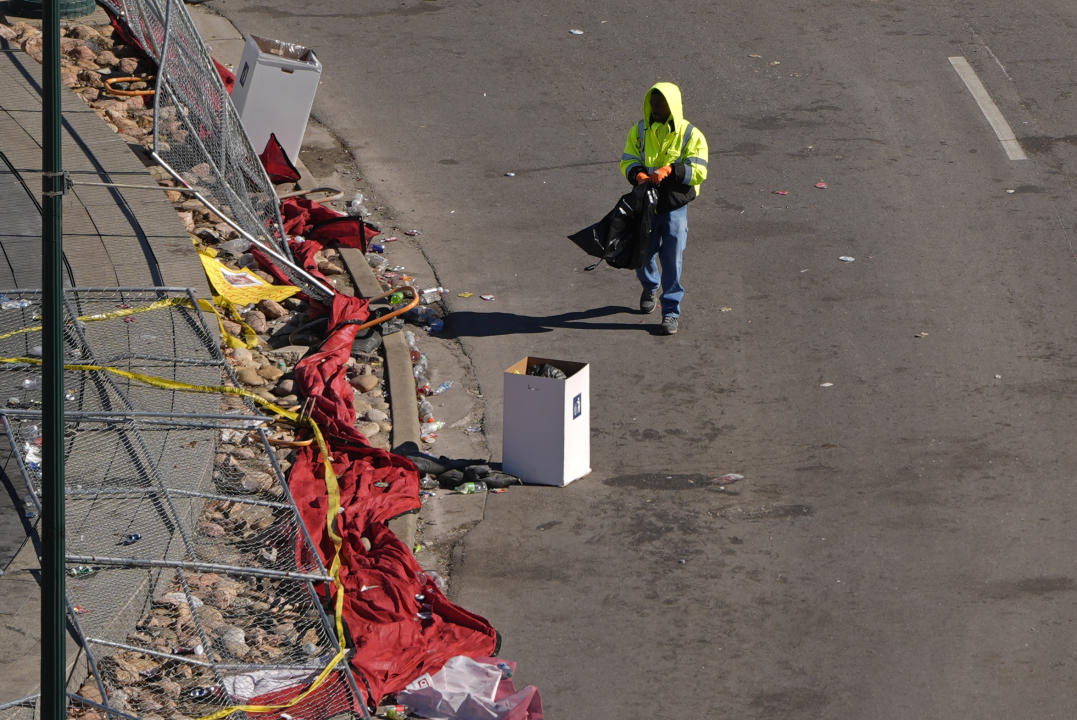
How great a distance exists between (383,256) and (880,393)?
14.1 feet

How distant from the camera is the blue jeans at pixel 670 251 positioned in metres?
10.6

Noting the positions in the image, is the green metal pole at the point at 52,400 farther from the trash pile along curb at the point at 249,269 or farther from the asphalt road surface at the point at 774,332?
the trash pile along curb at the point at 249,269

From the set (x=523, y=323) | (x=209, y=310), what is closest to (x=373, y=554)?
(x=209, y=310)

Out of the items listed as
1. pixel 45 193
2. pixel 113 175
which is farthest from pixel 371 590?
pixel 113 175

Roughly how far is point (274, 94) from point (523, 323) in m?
3.55

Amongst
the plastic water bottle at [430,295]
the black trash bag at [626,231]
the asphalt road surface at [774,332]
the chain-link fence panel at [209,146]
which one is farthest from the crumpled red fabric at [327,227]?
the black trash bag at [626,231]

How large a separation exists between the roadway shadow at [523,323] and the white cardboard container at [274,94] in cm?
290

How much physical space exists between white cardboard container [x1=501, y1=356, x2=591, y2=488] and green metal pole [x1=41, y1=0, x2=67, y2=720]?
15.0 ft

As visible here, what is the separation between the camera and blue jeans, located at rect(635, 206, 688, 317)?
10625 mm

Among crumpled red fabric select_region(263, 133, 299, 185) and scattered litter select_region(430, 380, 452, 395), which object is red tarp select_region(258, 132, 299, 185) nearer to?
crumpled red fabric select_region(263, 133, 299, 185)

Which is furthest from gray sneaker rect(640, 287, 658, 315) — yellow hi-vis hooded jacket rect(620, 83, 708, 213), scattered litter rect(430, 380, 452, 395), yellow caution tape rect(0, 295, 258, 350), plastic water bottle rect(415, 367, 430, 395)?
yellow caution tape rect(0, 295, 258, 350)

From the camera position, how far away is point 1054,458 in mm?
9117

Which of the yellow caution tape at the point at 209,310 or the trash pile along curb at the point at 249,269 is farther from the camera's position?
the trash pile along curb at the point at 249,269

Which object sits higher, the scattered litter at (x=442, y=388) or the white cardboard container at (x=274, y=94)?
the white cardboard container at (x=274, y=94)
